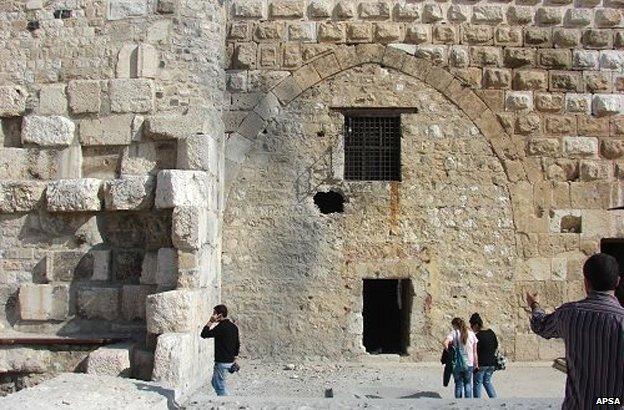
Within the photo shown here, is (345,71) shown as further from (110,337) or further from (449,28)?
(110,337)

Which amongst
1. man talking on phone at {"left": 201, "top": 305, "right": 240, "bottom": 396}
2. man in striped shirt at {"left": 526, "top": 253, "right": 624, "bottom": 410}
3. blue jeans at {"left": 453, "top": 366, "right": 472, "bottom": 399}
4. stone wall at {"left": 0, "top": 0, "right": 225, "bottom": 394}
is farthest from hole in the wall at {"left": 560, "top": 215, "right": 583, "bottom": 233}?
man in striped shirt at {"left": 526, "top": 253, "right": 624, "bottom": 410}

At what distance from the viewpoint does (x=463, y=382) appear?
6438 millimetres

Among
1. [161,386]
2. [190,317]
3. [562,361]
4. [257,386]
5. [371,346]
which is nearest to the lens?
[161,386]

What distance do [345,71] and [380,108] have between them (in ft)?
2.06

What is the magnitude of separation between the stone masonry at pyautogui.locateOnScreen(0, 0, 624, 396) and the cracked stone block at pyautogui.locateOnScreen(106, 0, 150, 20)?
2 cm

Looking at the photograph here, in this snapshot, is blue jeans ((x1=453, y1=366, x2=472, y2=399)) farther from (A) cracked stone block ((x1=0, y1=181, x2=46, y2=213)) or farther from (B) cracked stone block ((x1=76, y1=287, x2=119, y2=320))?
(A) cracked stone block ((x1=0, y1=181, x2=46, y2=213))

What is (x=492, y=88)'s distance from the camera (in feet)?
27.2

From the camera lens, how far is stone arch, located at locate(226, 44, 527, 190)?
8180 mm

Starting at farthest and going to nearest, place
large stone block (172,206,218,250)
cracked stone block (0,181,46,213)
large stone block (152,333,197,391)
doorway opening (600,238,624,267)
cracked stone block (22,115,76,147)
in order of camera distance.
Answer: doorway opening (600,238,624,267) < cracked stone block (22,115,76,147) < cracked stone block (0,181,46,213) < large stone block (172,206,218,250) < large stone block (152,333,197,391)

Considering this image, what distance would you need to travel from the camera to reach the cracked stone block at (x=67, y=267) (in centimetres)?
712

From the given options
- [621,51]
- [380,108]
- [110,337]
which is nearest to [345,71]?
[380,108]

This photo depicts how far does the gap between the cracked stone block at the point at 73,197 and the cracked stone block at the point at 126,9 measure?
1924 mm

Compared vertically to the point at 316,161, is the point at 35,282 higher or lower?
lower

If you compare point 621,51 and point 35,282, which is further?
point 621,51
